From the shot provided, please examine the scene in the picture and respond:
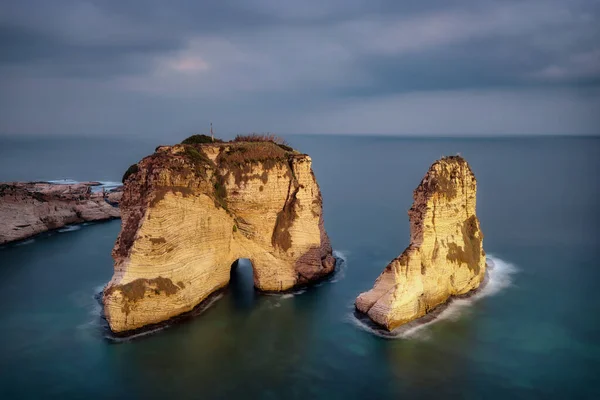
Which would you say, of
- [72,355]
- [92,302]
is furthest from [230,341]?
[92,302]

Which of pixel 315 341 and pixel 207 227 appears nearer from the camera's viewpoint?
pixel 315 341

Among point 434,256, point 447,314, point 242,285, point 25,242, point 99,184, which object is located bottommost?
point 447,314

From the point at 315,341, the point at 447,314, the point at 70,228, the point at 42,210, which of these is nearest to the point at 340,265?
the point at 447,314

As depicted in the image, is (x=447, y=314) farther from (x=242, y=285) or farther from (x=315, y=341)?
(x=242, y=285)

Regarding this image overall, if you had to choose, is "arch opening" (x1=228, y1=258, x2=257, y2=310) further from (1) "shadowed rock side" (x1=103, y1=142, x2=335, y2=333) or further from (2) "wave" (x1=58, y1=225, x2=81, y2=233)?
(2) "wave" (x1=58, y1=225, x2=81, y2=233)

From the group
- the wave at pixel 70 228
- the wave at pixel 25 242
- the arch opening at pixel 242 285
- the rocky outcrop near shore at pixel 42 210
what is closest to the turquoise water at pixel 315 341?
the arch opening at pixel 242 285

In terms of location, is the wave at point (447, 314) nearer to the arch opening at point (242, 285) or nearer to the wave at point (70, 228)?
the arch opening at point (242, 285)

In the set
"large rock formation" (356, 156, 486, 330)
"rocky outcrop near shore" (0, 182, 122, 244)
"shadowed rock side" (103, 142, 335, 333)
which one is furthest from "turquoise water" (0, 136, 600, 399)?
"rocky outcrop near shore" (0, 182, 122, 244)
